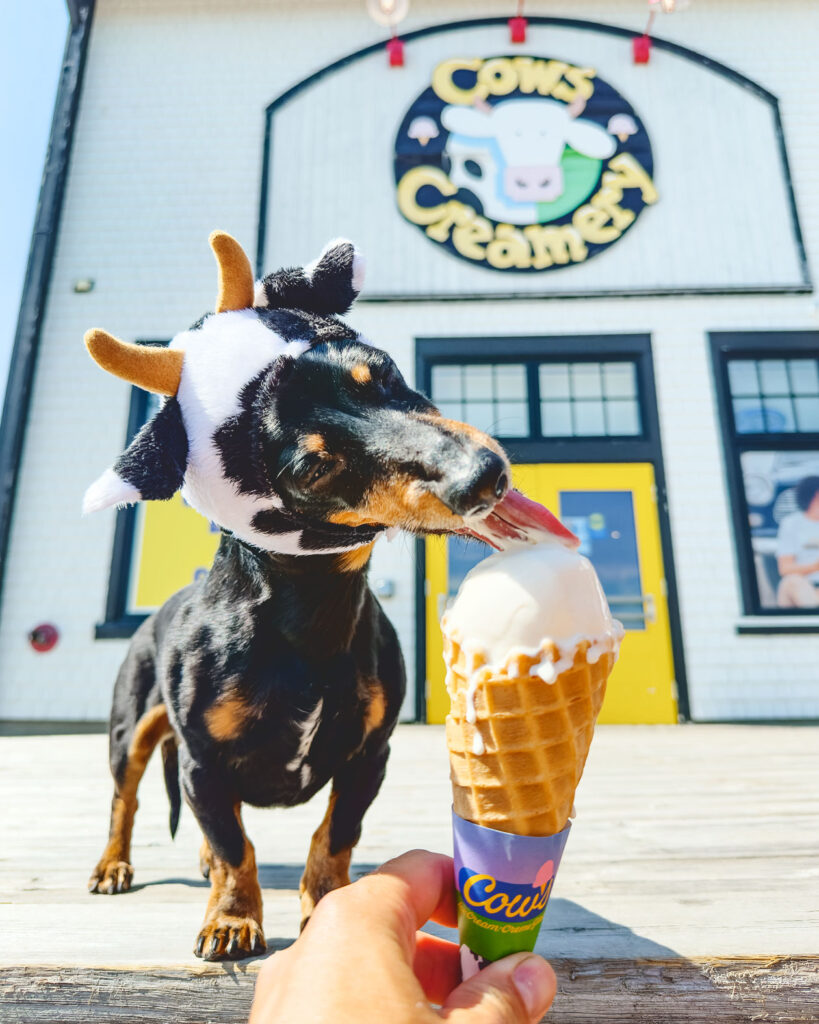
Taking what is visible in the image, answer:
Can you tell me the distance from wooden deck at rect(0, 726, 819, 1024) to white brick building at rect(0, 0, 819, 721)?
8.43ft

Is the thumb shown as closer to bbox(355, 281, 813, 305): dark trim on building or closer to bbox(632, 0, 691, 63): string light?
bbox(355, 281, 813, 305): dark trim on building

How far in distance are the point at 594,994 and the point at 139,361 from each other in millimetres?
1432

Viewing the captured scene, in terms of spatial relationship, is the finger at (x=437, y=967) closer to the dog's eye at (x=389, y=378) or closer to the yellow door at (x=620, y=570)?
the dog's eye at (x=389, y=378)

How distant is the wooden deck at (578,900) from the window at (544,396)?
11.6 feet

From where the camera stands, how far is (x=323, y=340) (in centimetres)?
133

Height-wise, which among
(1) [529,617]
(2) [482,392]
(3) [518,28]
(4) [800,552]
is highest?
Answer: (3) [518,28]

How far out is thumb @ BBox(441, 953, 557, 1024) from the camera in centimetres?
77

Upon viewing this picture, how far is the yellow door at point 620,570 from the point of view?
222 inches

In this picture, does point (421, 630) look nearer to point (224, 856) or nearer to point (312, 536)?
point (224, 856)

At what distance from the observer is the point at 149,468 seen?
1220mm

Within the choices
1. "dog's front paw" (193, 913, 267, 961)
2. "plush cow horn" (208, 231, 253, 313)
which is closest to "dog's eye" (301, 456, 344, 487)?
"plush cow horn" (208, 231, 253, 313)

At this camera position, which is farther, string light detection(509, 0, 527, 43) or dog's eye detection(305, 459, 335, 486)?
string light detection(509, 0, 527, 43)

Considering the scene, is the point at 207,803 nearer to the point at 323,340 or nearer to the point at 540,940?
the point at 540,940

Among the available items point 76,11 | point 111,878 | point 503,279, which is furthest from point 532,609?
point 76,11
